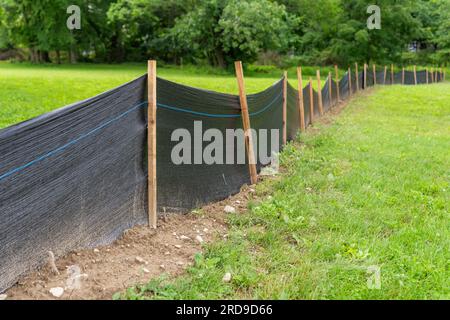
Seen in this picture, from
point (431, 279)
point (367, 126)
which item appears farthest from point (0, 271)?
point (367, 126)

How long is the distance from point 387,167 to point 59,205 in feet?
16.1

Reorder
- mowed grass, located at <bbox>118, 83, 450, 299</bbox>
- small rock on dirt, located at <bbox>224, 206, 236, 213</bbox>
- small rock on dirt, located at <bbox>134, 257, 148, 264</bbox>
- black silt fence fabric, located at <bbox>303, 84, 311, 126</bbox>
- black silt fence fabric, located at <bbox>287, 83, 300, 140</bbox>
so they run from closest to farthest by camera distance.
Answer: mowed grass, located at <bbox>118, 83, 450, 299</bbox>, small rock on dirt, located at <bbox>134, 257, 148, 264</bbox>, small rock on dirt, located at <bbox>224, 206, 236, 213</bbox>, black silt fence fabric, located at <bbox>287, 83, 300, 140</bbox>, black silt fence fabric, located at <bbox>303, 84, 311, 126</bbox>

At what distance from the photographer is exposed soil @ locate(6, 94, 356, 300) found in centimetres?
245

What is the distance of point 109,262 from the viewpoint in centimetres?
284

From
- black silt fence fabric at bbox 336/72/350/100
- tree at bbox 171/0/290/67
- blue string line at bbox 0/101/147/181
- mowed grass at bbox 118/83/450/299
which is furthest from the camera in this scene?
tree at bbox 171/0/290/67

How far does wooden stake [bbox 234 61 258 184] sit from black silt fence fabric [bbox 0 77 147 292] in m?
1.88

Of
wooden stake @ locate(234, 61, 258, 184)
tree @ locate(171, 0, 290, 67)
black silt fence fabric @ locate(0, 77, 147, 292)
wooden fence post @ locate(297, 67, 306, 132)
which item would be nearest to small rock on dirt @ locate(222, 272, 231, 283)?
black silt fence fabric @ locate(0, 77, 147, 292)

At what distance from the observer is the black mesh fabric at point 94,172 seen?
7.64 feet

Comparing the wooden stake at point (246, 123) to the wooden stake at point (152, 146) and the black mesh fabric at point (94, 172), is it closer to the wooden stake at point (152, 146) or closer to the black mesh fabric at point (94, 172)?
the black mesh fabric at point (94, 172)

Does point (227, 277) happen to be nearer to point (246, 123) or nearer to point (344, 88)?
point (246, 123)

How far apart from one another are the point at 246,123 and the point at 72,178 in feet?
9.13

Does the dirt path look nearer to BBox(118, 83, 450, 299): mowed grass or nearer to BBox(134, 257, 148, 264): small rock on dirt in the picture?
BBox(134, 257, 148, 264): small rock on dirt

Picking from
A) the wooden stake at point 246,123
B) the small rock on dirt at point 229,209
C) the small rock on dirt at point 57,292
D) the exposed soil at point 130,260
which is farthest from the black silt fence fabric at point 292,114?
the small rock on dirt at point 57,292

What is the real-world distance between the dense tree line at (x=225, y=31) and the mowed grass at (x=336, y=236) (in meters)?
21.4
